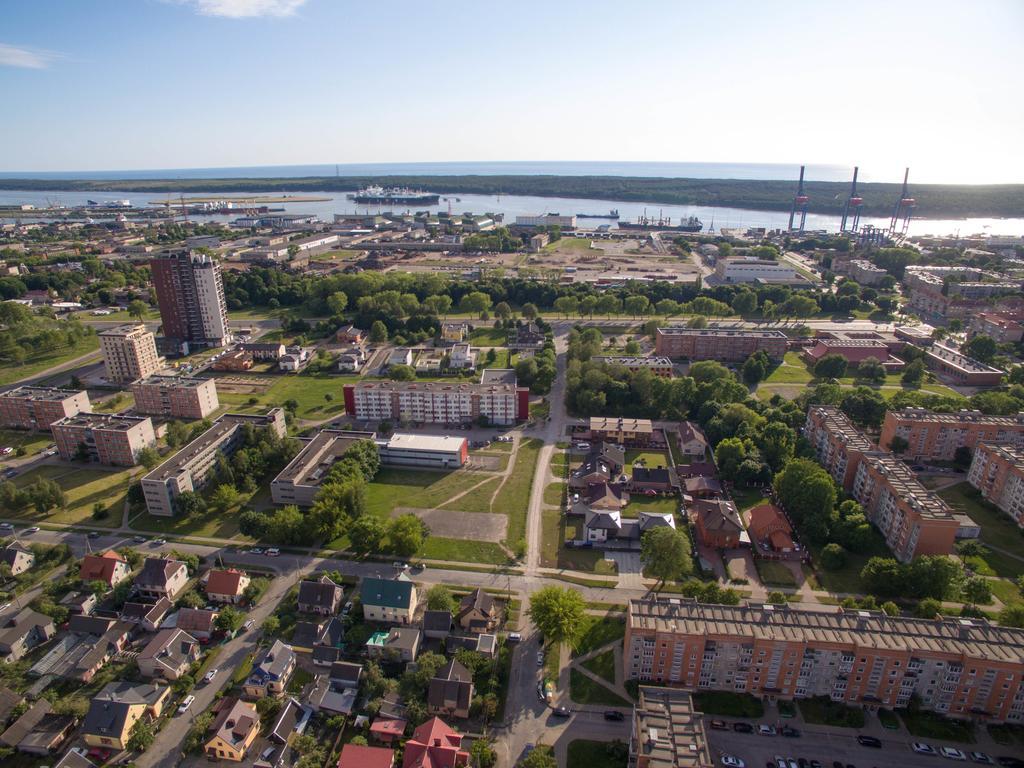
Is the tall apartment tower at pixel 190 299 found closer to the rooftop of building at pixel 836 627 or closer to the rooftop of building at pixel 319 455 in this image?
the rooftop of building at pixel 319 455

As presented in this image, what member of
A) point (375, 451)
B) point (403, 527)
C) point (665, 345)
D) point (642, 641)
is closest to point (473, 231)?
point (665, 345)

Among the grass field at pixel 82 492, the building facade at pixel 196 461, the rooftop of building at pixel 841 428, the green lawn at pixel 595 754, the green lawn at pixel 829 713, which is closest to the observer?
the green lawn at pixel 595 754

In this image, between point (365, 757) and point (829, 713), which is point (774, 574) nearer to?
point (829, 713)

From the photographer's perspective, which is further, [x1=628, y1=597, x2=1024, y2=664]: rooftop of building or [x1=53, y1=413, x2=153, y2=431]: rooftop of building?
[x1=53, y1=413, x2=153, y2=431]: rooftop of building

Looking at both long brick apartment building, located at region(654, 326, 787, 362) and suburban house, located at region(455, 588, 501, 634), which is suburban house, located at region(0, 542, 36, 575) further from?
long brick apartment building, located at region(654, 326, 787, 362)

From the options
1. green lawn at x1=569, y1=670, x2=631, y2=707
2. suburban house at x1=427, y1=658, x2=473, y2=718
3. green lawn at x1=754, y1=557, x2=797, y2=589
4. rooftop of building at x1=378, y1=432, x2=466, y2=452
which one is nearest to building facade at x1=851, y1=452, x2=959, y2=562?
green lawn at x1=754, y1=557, x2=797, y2=589

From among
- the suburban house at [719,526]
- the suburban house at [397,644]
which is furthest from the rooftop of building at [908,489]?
the suburban house at [397,644]
